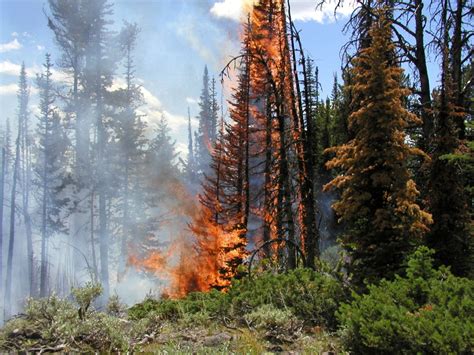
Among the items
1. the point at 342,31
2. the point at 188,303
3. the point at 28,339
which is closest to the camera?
the point at 28,339

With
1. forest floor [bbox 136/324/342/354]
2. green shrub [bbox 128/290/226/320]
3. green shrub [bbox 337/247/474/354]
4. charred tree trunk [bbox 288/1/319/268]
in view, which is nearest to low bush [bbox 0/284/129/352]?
forest floor [bbox 136/324/342/354]

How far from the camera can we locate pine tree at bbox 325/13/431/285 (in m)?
6.80

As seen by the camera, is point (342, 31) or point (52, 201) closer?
point (342, 31)

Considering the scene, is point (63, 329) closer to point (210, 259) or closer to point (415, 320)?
point (415, 320)

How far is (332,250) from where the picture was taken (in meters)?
19.9

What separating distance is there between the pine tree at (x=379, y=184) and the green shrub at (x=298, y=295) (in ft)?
1.99

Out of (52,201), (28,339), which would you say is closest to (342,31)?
(28,339)

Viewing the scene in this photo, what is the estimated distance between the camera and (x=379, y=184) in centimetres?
718

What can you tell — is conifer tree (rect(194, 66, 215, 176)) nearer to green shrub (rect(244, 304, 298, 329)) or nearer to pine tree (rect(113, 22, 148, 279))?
pine tree (rect(113, 22, 148, 279))

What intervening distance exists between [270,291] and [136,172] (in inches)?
1228

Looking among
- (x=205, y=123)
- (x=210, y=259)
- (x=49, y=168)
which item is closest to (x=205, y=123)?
(x=205, y=123)

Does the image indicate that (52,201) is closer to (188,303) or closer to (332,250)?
(332,250)

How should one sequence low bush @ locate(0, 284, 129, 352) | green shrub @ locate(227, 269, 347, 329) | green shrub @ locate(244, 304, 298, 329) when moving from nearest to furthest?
low bush @ locate(0, 284, 129, 352) < green shrub @ locate(244, 304, 298, 329) < green shrub @ locate(227, 269, 347, 329)

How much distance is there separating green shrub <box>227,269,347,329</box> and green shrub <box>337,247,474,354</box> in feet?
5.12
